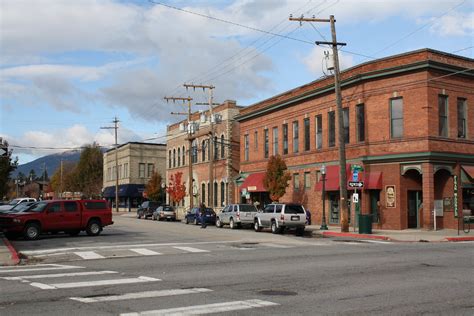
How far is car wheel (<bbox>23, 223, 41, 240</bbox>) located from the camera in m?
24.9

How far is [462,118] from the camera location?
32188mm

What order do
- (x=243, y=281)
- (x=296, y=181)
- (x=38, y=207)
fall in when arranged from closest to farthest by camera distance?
(x=243, y=281) → (x=38, y=207) → (x=296, y=181)

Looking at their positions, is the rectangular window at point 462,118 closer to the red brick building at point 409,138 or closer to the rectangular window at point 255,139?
the red brick building at point 409,138

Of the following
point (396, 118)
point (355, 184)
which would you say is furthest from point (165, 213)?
point (396, 118)

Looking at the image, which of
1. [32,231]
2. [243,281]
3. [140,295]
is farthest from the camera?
[32,231]

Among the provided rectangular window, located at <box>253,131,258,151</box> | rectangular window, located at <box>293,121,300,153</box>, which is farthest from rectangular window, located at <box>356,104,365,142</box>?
rectangular window, located at <box>253,131,258,151</box>

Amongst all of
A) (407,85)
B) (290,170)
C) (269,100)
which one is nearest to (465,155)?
(407,85)

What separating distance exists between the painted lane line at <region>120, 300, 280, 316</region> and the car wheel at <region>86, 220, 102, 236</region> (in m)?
19.1

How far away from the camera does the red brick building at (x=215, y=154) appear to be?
52.3 meters

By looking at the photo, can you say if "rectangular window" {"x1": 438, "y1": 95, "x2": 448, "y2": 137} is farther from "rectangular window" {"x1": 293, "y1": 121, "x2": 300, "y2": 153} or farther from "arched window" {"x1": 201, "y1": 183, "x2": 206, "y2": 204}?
"arched window" {"x1": 201, "y1": 183, "x2": 206, "y2": 204}

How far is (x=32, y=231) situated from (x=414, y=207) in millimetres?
20731

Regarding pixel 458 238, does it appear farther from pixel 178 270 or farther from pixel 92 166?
pixel 92 166

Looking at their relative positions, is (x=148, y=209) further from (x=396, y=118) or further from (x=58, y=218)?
(x=396, y=118)

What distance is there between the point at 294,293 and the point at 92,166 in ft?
316
